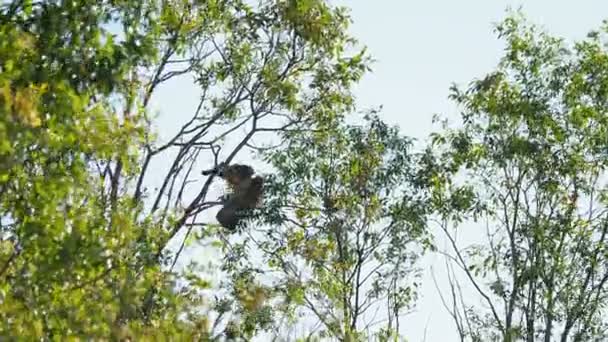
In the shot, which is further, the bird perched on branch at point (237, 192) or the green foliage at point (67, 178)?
the bird perched on branch at point (237, 192)

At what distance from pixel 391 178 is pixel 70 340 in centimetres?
1496

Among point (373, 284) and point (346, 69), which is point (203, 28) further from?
point (373, 284)

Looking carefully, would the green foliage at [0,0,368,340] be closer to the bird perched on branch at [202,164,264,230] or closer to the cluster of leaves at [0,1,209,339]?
the cluster of leaves at [0,1,209,339]

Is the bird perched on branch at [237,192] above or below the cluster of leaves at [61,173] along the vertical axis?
above

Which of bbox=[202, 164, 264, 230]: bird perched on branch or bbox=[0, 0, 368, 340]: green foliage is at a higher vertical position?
A: bbox=[202, 164, 264, 230]: bird perched on branch

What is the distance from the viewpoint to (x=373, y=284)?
74.2 ft

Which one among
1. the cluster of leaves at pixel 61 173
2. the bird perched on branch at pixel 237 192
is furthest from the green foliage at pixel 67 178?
the bird perched on branch at pixel 237 192

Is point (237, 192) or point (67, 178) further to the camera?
point (237, 192)

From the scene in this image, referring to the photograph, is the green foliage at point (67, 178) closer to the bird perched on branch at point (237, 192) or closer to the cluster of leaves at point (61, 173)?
the cluster of leaves at point (61, 173)

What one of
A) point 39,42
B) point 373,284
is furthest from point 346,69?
point 39,42

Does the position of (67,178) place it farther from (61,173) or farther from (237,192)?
(237,192)

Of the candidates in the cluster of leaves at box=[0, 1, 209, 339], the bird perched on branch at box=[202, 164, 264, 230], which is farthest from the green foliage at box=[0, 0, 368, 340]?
the bird perched on branch at box=[202, 164, 264, 230]

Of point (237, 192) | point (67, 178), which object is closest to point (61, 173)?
point (67, 178)

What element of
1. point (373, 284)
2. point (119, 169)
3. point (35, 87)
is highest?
point (373, 284)
